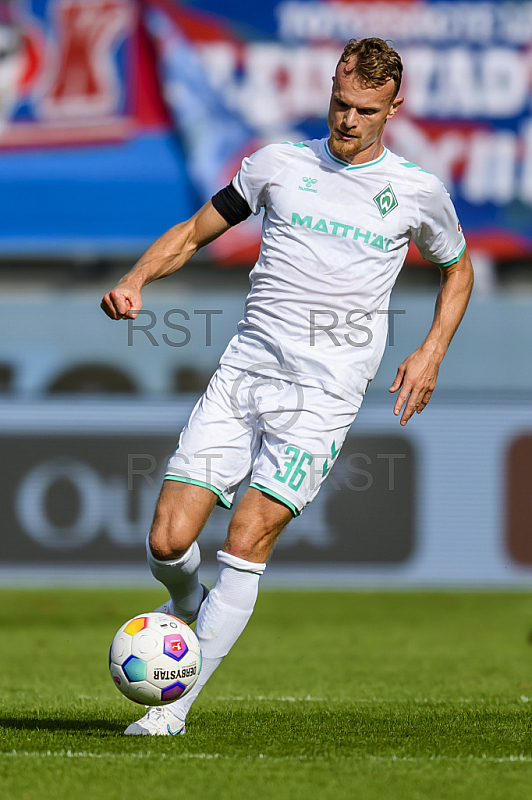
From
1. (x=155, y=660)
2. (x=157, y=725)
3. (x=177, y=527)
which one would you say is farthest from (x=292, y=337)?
(x=157, y=725)

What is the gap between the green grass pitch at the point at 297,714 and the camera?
3.49 meters

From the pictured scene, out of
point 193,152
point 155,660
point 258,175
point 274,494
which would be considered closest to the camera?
point 155,660

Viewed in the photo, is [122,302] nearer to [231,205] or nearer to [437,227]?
[231,205]

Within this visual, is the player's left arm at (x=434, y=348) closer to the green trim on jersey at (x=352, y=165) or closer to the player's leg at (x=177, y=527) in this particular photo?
the green trim on jersey at (x=352, y=165)

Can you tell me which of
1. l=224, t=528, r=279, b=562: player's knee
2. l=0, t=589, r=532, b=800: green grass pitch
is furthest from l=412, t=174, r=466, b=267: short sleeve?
l=0, t=589, r=532, b=800: green grass pitch

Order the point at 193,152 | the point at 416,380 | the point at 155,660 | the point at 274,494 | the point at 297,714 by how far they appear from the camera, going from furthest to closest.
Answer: the point at 193,152
the point at 297,714
the point at 416,380
the point at 274,494
the point at 155,660

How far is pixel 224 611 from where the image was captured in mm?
4332

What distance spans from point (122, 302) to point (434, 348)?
4.07 ft

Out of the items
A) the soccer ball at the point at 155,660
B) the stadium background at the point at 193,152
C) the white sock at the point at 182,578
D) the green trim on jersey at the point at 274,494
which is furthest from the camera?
the stadium background at the point at 193,152

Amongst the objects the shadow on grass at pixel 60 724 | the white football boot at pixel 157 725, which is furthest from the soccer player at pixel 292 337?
the shadow on grass at pixel 60 724

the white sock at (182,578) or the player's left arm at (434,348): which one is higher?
the player's left arm at (434,348)

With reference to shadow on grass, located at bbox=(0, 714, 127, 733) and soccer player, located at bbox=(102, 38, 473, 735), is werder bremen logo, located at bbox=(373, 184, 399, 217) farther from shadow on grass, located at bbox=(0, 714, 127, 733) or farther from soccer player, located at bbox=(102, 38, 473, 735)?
shadow on grass, located at bbox=(0, 714, 127, 733)

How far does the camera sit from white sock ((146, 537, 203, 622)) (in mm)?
4336

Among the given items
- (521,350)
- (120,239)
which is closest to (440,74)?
(521,350)
